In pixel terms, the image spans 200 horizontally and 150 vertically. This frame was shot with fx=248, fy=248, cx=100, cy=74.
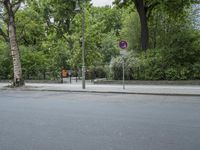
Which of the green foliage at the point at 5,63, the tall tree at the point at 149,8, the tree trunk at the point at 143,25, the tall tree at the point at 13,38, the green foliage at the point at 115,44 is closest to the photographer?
the green foliage at the point at 115,44

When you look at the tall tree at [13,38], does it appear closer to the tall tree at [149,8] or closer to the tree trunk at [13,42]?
the tree trunk at [13,42]

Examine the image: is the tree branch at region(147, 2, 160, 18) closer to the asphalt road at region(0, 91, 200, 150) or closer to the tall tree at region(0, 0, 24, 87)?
the tall tree at region(0, 0, 24, 87)

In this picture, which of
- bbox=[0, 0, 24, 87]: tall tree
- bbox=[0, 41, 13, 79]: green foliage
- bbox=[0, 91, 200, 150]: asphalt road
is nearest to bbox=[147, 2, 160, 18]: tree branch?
bbox=[0, 0, 24, 87]: tall tree

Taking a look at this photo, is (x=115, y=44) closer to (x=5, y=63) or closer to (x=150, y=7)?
(x=150, y=7)

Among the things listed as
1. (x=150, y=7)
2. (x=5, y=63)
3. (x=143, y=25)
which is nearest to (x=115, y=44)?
(x=150, y=7)

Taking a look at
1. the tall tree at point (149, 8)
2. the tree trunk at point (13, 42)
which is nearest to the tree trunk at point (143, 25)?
the tall tree at point (149, 8)

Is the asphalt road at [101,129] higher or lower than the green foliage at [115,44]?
lower

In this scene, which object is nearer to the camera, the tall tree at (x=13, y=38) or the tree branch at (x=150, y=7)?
the tall tree at (x=13, y=38)

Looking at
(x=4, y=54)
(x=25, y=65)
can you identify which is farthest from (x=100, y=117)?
(x=4, y=54)

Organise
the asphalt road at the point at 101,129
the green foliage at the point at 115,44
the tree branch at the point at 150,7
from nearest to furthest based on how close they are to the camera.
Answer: the asphalt road at the point at 101,129
the green foliage at the point at 115,44
the tree branch at the point at 150,7

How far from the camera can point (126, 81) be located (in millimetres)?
18594

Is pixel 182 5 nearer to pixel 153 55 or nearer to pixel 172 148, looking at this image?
pixel 153 55

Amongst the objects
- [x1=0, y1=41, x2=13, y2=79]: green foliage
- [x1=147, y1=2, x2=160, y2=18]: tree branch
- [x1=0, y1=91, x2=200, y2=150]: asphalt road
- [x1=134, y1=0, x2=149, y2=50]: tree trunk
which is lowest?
[x1=0, y1=91, x2=200, y2=150]: asphalt road

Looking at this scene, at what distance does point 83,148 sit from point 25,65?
20268 mm
